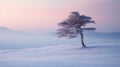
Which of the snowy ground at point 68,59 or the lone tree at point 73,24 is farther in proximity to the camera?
the lone tree at point 73,24

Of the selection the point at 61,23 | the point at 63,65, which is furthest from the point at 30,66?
the point at 61,23

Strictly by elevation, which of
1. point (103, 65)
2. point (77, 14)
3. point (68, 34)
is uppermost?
point (77, 14)

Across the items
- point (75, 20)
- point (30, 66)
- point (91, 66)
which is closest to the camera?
point (91, 66)

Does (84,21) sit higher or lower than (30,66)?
higher

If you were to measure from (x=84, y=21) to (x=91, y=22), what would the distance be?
1296mm

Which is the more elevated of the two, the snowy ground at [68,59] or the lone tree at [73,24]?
the lone tree at [73,24]

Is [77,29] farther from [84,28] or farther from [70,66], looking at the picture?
[70,66]

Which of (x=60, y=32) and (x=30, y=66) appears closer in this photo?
(x=30, y=66)

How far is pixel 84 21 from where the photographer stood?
40812mm

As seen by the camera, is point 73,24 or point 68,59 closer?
point 68,59

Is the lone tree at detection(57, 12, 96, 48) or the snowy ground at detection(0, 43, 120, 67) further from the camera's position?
the lone tree at detection(57, 12, 96, 48)

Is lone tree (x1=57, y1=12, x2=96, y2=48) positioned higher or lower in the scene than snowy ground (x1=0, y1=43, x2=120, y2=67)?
higher

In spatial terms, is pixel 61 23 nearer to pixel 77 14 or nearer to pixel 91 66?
pixel 77 14

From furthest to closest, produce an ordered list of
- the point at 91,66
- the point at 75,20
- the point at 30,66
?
the point at 75,20 → the point at 30,66 → the point at 91,66
